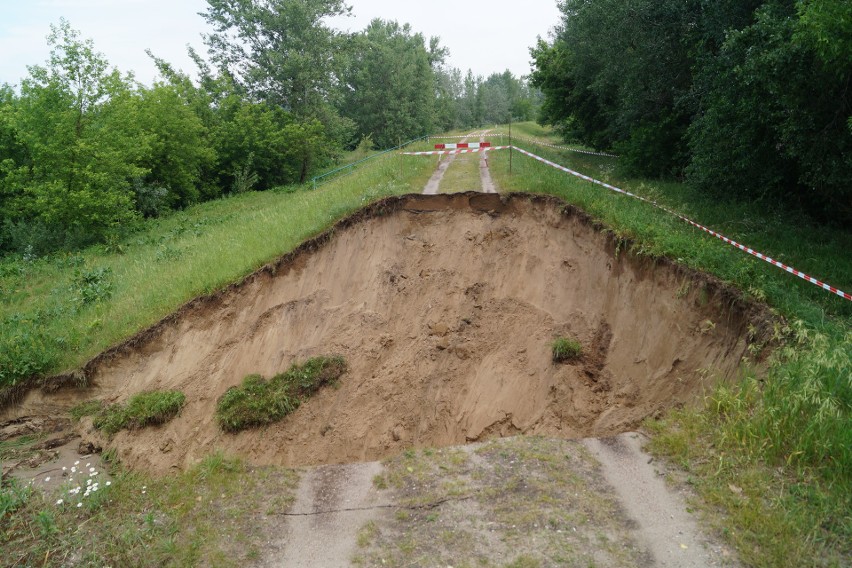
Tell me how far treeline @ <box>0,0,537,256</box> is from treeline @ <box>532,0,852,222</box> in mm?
14349

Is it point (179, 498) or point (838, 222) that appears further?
point (838, 222)

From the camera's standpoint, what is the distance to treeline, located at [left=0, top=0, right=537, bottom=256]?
1850cm

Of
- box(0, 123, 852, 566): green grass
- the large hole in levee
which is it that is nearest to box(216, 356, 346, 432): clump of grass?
the large hole in levee

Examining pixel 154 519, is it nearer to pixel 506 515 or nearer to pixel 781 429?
pixel 506 515

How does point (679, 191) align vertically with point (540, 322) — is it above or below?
above

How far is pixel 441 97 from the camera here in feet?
209

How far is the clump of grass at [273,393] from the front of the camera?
29.0 ft

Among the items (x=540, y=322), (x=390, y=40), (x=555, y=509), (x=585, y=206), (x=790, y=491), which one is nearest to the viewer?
(x=790, y=491)

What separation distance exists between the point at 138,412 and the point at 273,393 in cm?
214

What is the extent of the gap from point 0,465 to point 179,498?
11.2 feet

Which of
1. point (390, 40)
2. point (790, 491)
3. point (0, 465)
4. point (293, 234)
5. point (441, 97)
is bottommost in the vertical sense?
point (0, 465)

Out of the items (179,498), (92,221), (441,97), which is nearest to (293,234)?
(179,498)

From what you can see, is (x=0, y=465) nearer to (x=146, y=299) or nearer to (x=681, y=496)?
(x=146, y=299)

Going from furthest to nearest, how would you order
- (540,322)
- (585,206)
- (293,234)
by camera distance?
(293,234)
(585,206)
(540,322)
